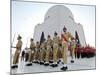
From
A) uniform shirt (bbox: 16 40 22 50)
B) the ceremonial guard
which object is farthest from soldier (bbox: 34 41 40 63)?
the ceremonial guard

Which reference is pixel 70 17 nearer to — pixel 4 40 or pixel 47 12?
pixel 47 12

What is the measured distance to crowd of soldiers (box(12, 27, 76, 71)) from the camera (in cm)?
268

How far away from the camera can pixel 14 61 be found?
2625 mm

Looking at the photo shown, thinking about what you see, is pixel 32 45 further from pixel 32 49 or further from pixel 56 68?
pixel 56 68

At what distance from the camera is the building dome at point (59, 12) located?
2.80 metres

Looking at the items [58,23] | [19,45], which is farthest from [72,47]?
[19,45]

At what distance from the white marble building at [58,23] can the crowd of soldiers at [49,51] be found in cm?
5

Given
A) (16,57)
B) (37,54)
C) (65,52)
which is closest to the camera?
(16,57)

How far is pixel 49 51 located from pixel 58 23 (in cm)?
35

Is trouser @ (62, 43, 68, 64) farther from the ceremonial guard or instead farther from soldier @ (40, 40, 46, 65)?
soldier @ (40, 40, 46, 65)

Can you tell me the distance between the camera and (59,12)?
9.32 feet

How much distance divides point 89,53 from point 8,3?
1189 mm

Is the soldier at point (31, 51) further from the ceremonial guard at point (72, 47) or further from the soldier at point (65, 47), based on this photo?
the ceremonial guard at point (72, 47)

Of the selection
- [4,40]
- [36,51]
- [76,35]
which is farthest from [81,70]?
[4,40]
